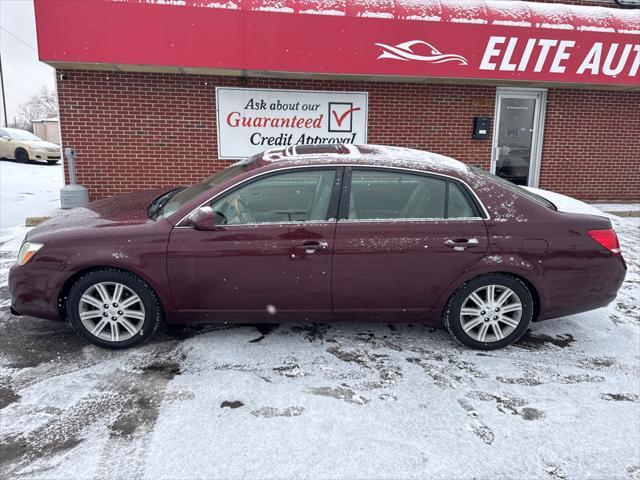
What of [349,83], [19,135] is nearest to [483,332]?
[349,83]

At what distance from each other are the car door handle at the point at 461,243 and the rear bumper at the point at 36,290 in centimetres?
285

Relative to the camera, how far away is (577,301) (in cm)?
364

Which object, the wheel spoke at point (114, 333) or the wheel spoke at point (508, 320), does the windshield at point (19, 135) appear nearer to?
the wheel spoke at point (114, 333)

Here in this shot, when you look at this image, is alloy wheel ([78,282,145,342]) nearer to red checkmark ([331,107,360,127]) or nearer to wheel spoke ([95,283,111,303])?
wheel spoke ([95,283,111,303])

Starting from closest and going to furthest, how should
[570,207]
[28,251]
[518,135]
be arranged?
[28,251], [570,207], [518,135]

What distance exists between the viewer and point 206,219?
337 cm

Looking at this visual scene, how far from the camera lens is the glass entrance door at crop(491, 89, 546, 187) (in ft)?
30.1

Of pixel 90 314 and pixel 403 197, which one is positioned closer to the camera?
pixel 90 314

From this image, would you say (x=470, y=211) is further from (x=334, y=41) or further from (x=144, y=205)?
(x=334, y=41)

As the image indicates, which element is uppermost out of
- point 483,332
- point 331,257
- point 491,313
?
point 331,257

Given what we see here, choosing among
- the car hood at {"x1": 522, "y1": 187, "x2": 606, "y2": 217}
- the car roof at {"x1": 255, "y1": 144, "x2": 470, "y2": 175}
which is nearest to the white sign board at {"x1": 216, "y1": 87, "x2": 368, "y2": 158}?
the car roof at {"x1": 255, "y1": 144, "x2": 470, "y2": 175}

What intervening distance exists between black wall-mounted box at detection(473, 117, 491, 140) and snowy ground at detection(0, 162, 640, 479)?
18.4 feet

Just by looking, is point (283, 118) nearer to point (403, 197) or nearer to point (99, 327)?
point (403, 197)

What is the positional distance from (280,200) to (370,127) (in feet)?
18.1
